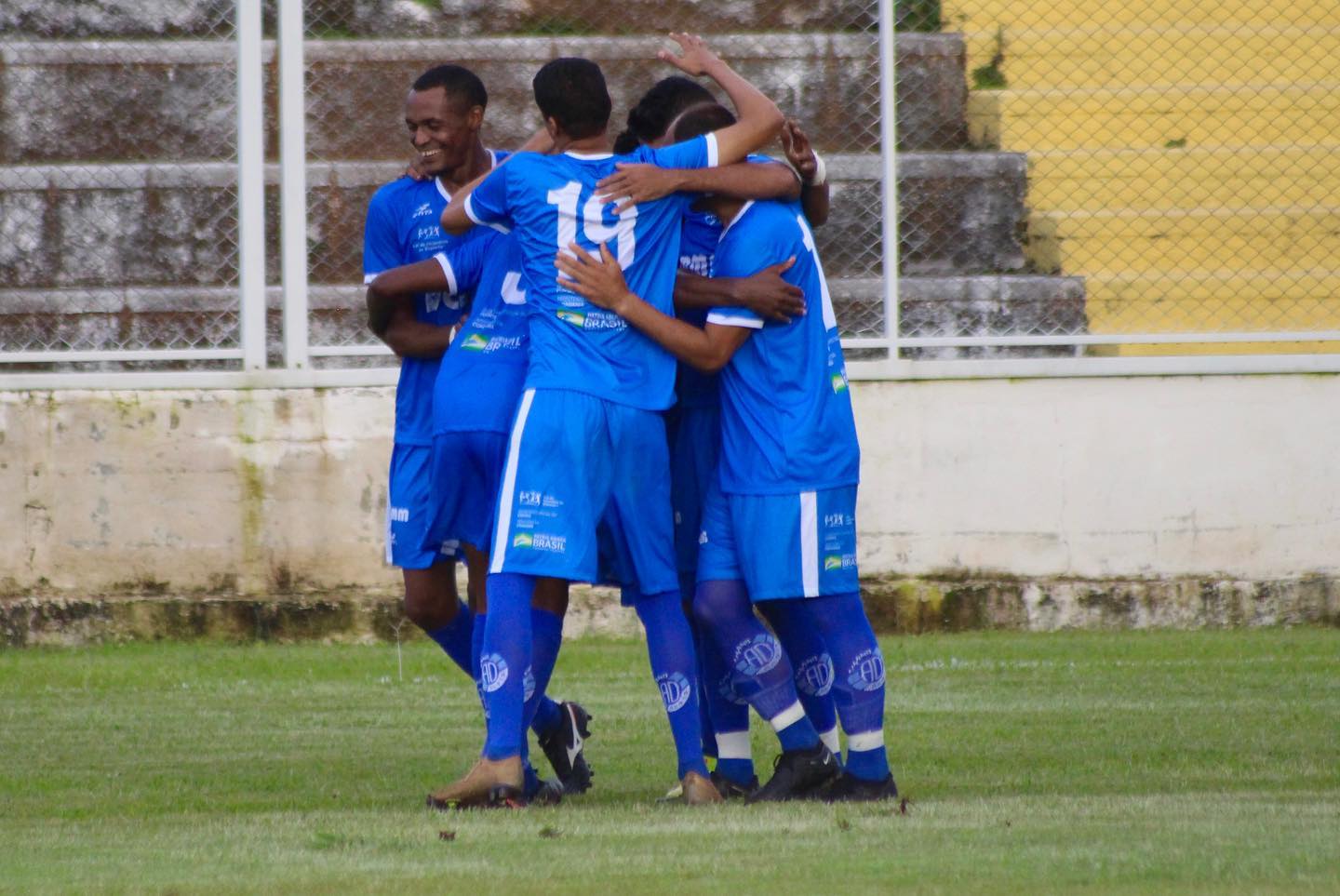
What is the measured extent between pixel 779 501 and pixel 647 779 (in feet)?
4.21

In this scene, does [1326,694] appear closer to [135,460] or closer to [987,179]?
[987,179]

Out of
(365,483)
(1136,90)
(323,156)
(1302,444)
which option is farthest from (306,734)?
(1136,90)

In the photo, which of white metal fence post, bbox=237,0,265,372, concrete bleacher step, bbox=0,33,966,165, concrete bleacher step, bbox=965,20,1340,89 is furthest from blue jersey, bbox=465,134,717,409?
concrete bleacher step, bbox=965,20,1340,89

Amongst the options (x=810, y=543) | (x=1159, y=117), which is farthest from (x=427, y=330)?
(x=1159, y=117)

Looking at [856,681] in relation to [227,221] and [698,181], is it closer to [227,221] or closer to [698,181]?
[698,181]

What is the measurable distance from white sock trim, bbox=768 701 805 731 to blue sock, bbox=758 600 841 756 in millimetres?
229

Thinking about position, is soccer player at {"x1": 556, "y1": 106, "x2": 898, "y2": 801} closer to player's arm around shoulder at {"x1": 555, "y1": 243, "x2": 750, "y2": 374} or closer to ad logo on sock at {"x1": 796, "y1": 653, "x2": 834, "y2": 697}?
player's arm around shoulder at {"x1": 555, "y1": 243, "x2": 750, "y2": 374}

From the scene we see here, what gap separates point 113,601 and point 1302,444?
6211 mm

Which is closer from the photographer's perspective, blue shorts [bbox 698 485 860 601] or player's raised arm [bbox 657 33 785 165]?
blue shorts [bbox 698 485 860 601]

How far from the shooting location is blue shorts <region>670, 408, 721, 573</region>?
6.34m

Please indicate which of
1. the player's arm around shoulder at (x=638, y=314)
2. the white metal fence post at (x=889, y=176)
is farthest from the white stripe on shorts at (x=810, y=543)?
the white metal fence post at (x=889, y=176)

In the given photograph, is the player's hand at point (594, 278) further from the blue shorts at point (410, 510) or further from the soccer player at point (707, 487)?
the blue shorts at point (410, 510)

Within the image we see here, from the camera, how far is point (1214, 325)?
477 inches

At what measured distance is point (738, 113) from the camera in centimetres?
617
